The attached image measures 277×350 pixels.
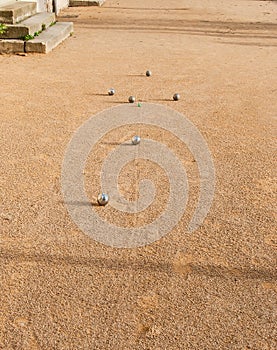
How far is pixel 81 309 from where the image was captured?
3.03 metres

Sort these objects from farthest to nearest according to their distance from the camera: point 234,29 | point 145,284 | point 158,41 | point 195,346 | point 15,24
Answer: point 234,29 → point 158,41 → point 15,24 → point 145,284 → point 195,346

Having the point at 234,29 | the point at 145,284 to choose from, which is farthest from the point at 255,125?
the point at 234,29

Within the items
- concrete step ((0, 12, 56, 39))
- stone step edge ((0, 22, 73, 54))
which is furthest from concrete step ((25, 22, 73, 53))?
concrete step ((0, 12, 56, 39))

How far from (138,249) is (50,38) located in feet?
26.7

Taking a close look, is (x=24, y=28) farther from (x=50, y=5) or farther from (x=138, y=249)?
(x=138, y=249)

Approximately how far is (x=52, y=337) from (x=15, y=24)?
30.2 ft

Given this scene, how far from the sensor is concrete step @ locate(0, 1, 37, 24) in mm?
10742

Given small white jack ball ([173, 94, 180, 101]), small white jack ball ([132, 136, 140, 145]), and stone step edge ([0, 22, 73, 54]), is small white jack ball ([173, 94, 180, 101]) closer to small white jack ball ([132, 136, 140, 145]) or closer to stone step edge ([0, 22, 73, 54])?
small white jack ball ([132, 136, 140, 145])

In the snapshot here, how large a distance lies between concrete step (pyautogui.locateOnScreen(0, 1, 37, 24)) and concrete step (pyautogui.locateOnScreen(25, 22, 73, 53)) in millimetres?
626

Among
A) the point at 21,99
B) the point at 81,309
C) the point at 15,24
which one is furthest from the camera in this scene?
the point at 15,24

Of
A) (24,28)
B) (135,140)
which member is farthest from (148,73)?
(135,140)

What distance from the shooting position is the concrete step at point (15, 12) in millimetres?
10742

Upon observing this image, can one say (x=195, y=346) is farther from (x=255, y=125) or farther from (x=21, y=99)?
(x=21, y=99)

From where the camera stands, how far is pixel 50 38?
1077 centimetres
